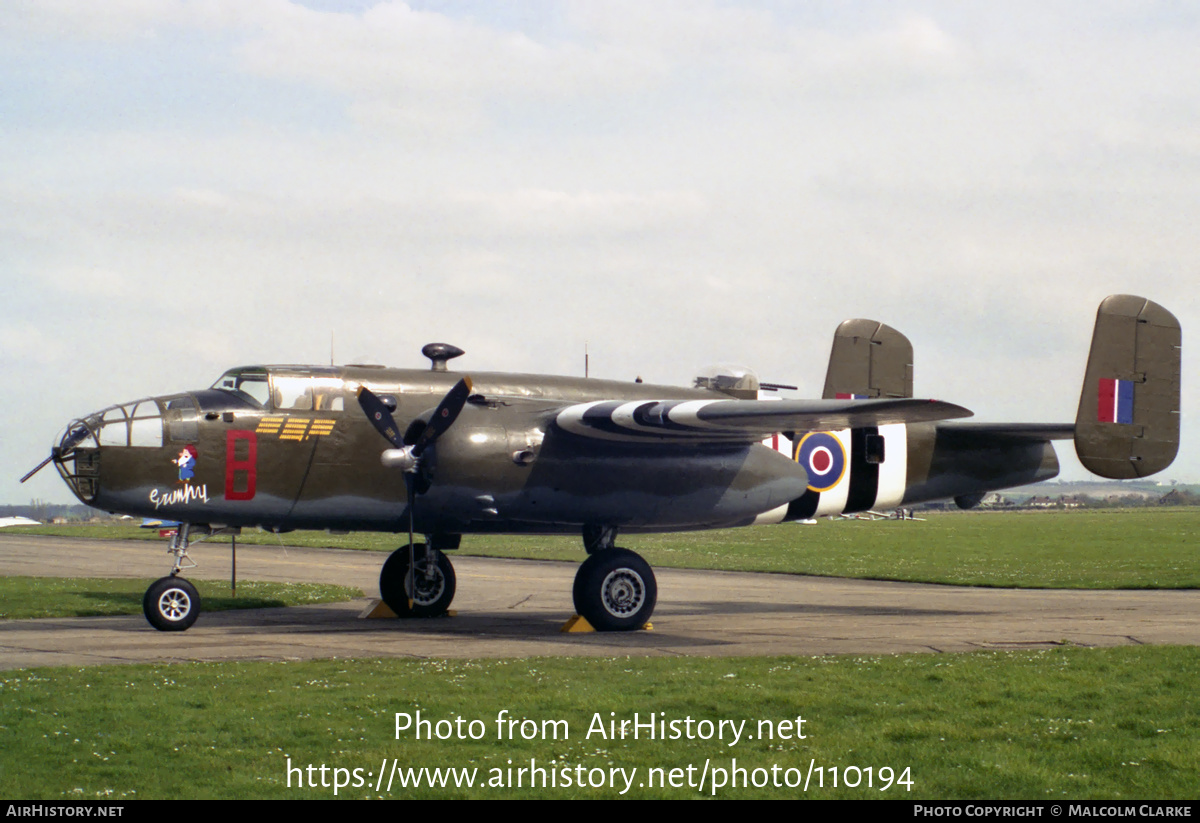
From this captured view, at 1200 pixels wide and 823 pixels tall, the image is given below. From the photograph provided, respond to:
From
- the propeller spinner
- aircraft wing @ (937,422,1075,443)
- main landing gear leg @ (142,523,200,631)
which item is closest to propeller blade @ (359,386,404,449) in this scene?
the propeller spinner

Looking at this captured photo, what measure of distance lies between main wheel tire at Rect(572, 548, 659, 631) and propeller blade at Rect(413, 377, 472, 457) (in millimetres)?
3771

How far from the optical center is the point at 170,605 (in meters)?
19.9

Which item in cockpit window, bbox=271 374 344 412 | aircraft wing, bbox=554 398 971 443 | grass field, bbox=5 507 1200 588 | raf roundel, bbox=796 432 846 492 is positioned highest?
cockpit window, bbox=271 374 344 412

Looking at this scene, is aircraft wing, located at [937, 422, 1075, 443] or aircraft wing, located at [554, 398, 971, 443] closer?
aircraft wing, located at [554, 398, 971, 443]

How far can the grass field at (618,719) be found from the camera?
9.79 m

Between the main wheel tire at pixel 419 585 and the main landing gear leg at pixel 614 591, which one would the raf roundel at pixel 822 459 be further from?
the main wheel tire at pixel 419 585

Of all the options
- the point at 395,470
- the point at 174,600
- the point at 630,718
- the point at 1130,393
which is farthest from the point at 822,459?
the point at 630,718

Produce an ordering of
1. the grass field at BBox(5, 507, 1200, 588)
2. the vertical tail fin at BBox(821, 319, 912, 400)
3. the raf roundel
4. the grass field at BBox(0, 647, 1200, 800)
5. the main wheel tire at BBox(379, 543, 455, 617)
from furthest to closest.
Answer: the grass field at BBox(5, 507, 1200, 588) < the vertical tail fin at BBox(821, 319, 912, 400) < the raf roundel < the main wheel tire at BBox(379, 543, 455, 617) < the grass field at BBox(0, 647, 1200, 800)

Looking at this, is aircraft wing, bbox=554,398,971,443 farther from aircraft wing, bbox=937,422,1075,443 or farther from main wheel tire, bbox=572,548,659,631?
aircraft wing, bbox=937,422,1075,443

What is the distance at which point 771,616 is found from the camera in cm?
2441

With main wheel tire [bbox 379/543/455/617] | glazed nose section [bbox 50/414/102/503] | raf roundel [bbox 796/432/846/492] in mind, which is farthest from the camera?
raf roundel [bbox 796/432/846/492]

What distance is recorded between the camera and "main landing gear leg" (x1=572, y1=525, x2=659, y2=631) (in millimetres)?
21141

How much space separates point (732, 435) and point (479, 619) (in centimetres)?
653

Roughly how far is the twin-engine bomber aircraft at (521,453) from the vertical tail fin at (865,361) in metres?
3.82
